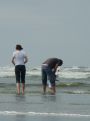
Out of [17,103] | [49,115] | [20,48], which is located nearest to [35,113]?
[49,115]

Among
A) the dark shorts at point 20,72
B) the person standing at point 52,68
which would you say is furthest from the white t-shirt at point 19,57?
the person standing at point 52,68

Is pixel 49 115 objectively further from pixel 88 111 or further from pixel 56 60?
pixel 56 60

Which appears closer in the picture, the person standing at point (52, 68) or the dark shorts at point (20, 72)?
the dark shorts at point (20, 72)

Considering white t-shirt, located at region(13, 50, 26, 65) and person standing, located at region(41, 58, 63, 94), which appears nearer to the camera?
white t-shirt, located at region(13, 50, 26, 65)

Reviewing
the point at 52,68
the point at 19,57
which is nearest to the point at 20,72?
the point at 19,57

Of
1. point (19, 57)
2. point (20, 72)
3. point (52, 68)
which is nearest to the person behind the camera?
point (19, 57)

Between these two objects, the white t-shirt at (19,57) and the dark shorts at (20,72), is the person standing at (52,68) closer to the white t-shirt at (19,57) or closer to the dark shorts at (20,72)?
the dark shorts at (20,72)

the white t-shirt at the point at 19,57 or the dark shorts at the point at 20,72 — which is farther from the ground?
the white t-shirt at the point at 19,57

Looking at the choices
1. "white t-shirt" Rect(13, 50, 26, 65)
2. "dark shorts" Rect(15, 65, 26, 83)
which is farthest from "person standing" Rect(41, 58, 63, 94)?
"white t-shirt" Rect(13, 50, 26, 65)

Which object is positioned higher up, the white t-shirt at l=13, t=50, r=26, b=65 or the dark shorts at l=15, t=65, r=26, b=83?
the white t-shirt at l=13, t=50, r=26, b=65

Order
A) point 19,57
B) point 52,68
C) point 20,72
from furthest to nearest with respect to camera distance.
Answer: point 52,68, point 20,72, point 19,57

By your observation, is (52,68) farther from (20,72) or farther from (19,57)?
(19,57)

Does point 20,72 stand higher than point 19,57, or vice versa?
point 19,57

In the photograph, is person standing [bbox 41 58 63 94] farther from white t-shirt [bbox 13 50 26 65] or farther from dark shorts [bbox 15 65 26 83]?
white t-shirt [bbox 13 50 26 65]
